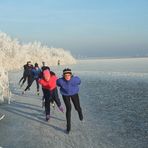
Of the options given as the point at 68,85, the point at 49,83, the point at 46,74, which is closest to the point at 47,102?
the point at 49,83

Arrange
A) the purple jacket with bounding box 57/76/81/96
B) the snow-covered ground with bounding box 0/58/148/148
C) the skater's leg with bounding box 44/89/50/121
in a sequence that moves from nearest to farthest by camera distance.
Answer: the snow-covered ground with bounding box 0/58/148/148 → the purple jacket with bounding box 57/76/81/96 → the skater's leg with bounding box 44/89/50/121

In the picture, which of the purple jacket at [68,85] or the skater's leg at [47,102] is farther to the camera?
the skater's leg at [47,102]

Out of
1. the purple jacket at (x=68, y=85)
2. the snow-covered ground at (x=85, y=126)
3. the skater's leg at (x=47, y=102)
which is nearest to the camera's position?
the snow-covered ground at (x=85, y=126)

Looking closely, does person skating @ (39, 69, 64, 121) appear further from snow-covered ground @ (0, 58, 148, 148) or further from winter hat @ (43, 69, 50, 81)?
snow-covered ground @ (0, 58, 148, 148)

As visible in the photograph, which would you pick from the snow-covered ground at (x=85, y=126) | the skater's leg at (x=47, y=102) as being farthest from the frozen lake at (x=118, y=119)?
the skater's leg at (x=47, y=102)

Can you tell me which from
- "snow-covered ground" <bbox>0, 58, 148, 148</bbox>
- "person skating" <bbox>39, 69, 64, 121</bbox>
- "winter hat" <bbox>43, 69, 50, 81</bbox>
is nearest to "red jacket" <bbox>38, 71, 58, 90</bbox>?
"person skating" <bbox>39, 69, 64, 121</bbox>

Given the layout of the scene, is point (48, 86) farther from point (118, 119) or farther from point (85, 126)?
point (118, 119)

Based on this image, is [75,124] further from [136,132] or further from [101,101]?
[101,101]

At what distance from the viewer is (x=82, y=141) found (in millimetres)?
9836

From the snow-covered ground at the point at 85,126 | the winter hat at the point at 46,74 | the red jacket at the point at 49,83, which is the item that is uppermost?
the winter hat at the point at 46,74

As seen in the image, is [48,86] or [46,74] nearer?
[46,74]

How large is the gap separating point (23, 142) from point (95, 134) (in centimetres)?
203

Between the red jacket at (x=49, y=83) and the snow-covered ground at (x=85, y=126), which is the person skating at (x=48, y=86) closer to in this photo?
the red jacket at (x=49, y=83)

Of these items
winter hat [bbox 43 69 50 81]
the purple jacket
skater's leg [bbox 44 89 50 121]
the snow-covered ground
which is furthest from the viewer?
skater's leg [bbox 44 89 50 121]
